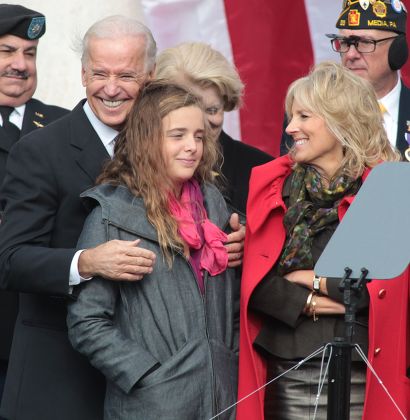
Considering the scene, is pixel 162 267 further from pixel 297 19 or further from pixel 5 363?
pixel 297 19

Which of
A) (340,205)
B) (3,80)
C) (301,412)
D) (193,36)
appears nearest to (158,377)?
(301,412)

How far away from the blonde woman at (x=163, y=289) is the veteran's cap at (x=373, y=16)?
1285 millimetres

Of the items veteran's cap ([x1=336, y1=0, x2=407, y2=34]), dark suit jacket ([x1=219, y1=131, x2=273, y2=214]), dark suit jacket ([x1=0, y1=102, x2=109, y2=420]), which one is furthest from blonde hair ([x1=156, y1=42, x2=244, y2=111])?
veteran's cap ([x1=336, y1=0, x2=407, y2=34])

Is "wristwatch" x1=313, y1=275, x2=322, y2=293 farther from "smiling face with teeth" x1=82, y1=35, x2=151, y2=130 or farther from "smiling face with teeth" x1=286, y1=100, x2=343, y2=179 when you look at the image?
"smiling face with teeth" x1=82, y1=35, x2=151, y2=130

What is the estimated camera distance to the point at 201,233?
408 centimetres

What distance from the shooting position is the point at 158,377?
3.85m

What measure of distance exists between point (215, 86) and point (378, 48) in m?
0.84

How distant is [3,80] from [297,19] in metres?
1.87

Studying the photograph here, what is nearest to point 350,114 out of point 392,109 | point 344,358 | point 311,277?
point 311,277

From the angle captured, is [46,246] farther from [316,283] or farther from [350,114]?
[350,114]

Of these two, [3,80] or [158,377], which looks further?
[3,80]

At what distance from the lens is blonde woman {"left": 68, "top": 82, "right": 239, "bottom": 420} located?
3.86 metres

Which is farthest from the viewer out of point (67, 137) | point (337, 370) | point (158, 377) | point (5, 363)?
point (5, 363)

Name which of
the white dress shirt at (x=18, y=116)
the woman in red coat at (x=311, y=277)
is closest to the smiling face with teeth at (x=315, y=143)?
the woman in red coat at (x=311, y=277)
